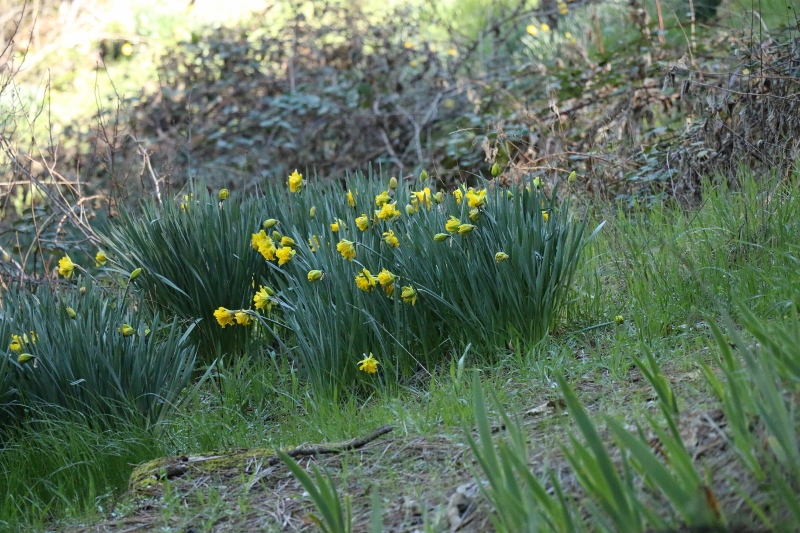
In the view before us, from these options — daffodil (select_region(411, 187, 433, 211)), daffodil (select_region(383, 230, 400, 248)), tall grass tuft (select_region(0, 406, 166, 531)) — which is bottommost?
tall grass tuft (select_region(0, 406, 166, 531))

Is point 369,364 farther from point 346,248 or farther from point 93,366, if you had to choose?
point 93,366

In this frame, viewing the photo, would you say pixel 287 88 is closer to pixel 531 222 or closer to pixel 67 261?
pixel 67 261

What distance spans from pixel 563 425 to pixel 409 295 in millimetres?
1259

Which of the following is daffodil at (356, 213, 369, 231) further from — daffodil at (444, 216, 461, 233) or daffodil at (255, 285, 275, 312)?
daffodil at (255, 285, 275, 312)

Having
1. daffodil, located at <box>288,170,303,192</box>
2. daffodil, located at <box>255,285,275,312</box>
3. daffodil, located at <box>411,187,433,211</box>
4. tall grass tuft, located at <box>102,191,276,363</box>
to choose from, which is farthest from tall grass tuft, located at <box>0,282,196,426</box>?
daffodil, located at <box>411,187,433,211</box>

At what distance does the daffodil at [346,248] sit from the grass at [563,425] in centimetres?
52

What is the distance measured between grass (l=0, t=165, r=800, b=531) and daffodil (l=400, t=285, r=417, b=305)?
A: 0.97 feet

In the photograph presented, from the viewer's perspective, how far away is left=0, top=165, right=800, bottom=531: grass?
5.02ft

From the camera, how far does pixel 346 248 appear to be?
3051 mm

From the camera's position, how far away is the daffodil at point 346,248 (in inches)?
120

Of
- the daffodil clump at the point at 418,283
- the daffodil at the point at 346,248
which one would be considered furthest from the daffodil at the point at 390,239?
the daffodil at the point at 346,248

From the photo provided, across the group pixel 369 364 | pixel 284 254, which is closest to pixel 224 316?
pixel 284 254

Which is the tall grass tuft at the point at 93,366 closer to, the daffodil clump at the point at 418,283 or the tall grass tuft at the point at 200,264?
the daffodil clump at the point at 418,283

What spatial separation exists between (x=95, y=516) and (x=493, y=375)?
1.37 metres
